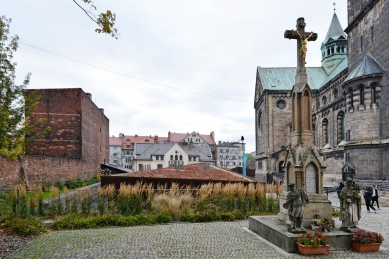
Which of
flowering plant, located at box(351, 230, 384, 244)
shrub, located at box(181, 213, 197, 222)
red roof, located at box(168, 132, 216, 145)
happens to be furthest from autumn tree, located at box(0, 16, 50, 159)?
red roof, located at box(168, 132, 216, 145)

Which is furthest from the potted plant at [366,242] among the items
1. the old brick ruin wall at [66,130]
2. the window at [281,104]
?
the window at [281,104]

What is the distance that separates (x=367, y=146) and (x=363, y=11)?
11.1m

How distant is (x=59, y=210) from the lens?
11594 millimetres

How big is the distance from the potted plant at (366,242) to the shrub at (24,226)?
8887 millimetres

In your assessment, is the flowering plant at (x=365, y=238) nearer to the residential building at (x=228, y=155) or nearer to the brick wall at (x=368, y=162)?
the brick wall at (x=368, y=162)

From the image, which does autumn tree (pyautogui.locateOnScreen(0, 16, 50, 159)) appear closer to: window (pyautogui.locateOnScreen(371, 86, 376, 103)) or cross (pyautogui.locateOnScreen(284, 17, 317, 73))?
cross (pyautogui.locateOnScreen(284, 17, 317, 73))

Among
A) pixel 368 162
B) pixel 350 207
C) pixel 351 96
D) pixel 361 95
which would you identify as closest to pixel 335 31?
pixel 351 96

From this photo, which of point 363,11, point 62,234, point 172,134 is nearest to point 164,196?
point 62,234

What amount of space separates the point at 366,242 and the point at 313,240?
135cm

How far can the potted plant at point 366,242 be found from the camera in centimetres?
709

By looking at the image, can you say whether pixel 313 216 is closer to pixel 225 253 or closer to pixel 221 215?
pixel 225 253

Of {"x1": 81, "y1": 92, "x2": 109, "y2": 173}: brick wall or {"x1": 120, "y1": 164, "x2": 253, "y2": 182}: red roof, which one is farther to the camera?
{"x1": 81, "y1": 92, "x2": 109, "y2": 173}: brick wall

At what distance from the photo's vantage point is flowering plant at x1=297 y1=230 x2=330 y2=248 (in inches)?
270

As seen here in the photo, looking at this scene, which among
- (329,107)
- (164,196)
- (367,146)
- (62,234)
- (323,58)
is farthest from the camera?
(323,58)
